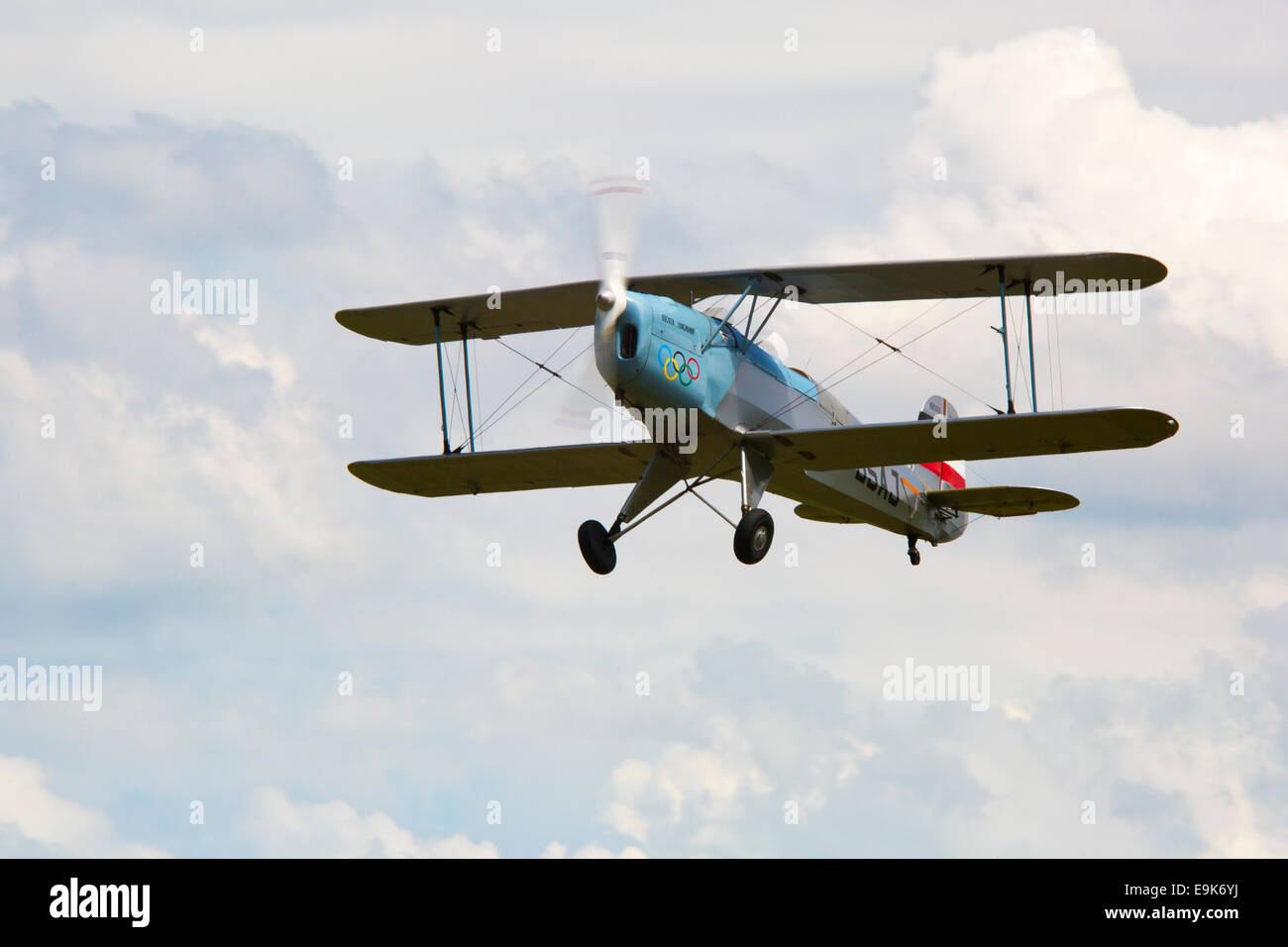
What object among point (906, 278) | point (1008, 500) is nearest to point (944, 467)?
point (1008, 500)

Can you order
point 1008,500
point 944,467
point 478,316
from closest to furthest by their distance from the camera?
point 478,316 → point 1008,500 → point 944,467

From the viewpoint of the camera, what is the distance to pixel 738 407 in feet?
67.8

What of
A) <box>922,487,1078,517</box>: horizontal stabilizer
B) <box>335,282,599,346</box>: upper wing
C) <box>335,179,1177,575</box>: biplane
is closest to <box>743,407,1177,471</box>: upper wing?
<box>335,179,1177,575</box>: biplane

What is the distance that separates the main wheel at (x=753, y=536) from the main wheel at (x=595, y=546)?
1.31 meters

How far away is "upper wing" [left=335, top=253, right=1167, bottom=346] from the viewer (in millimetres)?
20188

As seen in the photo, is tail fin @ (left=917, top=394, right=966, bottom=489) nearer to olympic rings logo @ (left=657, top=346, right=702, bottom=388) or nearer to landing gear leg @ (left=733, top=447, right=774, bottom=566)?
landing gear leg @ (left=733, top=447, right=774, bottom=566)

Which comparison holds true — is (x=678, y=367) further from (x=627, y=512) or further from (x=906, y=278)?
(x=906, y=278)

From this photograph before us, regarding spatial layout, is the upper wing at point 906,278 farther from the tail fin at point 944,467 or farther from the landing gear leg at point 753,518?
the tail fin at point 944,467

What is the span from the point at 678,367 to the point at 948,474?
24.5 feet

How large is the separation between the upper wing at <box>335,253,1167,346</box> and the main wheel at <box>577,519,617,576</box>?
240 cm

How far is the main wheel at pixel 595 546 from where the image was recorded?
2053 centimetres

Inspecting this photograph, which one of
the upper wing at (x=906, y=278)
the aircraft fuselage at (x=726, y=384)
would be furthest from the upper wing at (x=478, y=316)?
the aircraft fuselage at (x=726, y=384)
